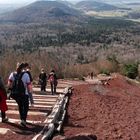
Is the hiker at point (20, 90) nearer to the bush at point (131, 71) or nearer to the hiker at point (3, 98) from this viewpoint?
the hiker at point (3, 98)

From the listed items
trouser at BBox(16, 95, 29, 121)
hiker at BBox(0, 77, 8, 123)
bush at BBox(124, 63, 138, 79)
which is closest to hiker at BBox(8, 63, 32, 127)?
trouser at BBox(16, 95, 29, 121)

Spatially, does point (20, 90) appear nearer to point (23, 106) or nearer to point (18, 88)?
point (18, 88)

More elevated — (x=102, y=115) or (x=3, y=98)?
(x=3, y=98)

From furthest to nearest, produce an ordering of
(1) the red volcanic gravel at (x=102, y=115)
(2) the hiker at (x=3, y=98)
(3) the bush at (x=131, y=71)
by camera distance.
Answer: (3) the bush at (x=131, y=71) → (1) the red volcanic gravel at (x=102, y=115) → (2) the hiker at (x=3, y=98)

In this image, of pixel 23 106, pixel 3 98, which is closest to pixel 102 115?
pixel 23 106

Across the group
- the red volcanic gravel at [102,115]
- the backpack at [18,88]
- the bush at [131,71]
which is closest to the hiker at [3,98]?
the backpack at [18,88]

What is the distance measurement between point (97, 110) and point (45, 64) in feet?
60.2

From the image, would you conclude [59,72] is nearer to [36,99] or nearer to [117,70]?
[117,70]

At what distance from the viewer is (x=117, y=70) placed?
44.3 m

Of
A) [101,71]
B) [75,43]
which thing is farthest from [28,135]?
[75,43]

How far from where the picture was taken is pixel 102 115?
43.5 ft

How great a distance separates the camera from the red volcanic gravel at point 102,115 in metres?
11.4

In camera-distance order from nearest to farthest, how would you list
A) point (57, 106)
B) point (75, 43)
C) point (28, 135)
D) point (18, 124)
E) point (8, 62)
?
point (28, 135), point (18, 124), point (57, 106), point (8, 62), point (75, 43)

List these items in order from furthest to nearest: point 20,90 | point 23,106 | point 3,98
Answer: point 23,106
point 20,90
point 3,98
